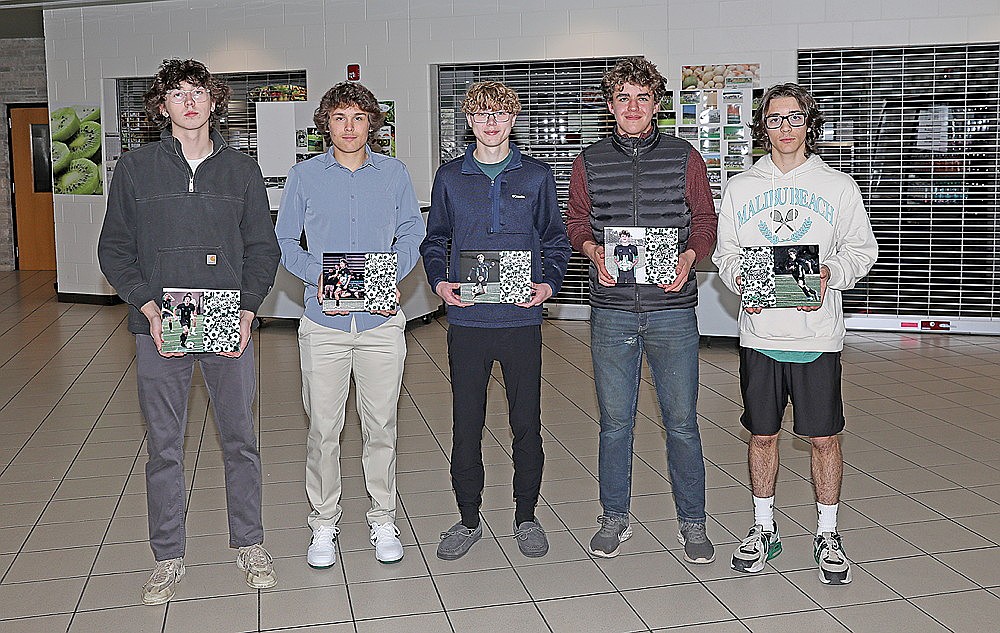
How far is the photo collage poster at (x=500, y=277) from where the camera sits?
335cm

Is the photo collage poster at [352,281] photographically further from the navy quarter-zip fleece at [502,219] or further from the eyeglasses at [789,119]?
the eyeglasses at [789,119]

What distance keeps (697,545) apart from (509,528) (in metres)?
0.72

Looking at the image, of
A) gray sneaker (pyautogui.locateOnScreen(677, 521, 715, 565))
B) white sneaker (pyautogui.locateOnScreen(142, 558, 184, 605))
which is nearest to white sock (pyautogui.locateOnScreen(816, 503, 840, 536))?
gray sneaker (pyautogui.locateOnScreen(677, 521, 715, 565))

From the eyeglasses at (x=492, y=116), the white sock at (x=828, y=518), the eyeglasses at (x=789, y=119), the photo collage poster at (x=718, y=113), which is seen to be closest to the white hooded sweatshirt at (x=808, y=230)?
the eyeglasses at (x=789, y=119)

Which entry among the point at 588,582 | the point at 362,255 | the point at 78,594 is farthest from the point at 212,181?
the point at 588,582

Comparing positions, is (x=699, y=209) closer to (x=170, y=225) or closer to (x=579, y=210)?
(x=579, y=210)

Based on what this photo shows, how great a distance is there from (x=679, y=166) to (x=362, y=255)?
105 cm

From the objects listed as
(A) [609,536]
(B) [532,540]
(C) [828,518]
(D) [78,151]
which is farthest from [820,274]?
(D) [78,151]

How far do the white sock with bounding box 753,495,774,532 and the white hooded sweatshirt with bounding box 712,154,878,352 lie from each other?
1.73 feet

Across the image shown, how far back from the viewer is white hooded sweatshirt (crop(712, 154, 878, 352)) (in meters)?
3.21

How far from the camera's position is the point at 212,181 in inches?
123

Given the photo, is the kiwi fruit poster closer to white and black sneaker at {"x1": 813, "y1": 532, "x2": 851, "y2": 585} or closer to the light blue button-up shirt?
the light blue button-up shirt

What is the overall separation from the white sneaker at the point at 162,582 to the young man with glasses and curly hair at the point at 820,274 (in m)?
1.81

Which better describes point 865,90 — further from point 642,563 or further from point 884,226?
point 642,563
